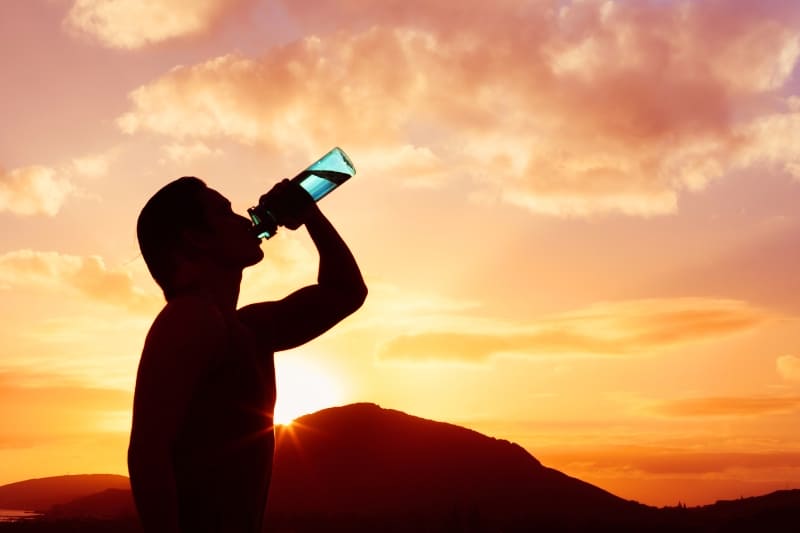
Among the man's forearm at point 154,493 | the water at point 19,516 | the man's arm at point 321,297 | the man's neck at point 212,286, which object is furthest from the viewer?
the water at point 19,516

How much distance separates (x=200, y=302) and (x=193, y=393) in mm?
337

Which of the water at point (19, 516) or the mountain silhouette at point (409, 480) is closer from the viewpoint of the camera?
the water at point (19, 516)

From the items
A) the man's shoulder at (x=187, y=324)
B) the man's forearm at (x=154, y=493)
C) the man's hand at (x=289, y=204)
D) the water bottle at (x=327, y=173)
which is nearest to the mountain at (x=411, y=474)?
the water bottle at (x=327, y=173)

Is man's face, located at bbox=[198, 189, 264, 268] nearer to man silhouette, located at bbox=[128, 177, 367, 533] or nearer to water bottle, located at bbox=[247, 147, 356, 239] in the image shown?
man silhouette, located at bbox=[128, 177, 367, 533]

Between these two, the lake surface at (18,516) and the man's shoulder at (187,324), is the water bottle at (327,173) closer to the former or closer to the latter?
the man's shoulder at (187,324)

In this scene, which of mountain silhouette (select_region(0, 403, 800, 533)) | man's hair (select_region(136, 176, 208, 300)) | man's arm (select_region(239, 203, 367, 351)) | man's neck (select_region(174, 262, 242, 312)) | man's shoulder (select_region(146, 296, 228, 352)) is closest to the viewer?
man's shoulder (select_region(146, 296, 228, 352))

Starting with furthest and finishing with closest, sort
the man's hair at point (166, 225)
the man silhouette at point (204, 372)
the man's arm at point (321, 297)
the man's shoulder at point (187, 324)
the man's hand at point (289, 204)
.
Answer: the man's hand at point (289, 204), the man's arm at point (321, 297), the man's hair at point (166, 225), the man's shoulder at point (187, 324), the man silhouette at point (204, 372)

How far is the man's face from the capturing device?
3.83 metres

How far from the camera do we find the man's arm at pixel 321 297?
416 cm

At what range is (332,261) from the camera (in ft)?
14.5

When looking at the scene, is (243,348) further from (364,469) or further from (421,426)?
(421,426)

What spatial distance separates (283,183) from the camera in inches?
174

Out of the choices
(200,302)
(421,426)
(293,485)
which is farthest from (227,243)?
(421,426)

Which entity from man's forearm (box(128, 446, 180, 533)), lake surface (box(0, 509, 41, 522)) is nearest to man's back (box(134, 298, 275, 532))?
man's forearm (box(128, 446, 180, 533))
